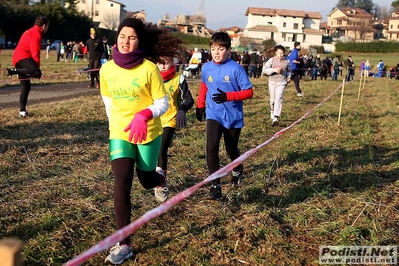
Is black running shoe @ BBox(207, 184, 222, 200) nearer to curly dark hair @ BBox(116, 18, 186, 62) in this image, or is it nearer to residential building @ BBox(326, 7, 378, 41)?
curly dark hair @ BBox(116, 18, 186, 62)

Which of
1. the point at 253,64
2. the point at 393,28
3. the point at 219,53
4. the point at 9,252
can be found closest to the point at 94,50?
the point at 219,53

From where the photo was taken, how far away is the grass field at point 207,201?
3.69m

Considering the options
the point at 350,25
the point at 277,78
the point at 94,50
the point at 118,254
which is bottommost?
the point at 118,254

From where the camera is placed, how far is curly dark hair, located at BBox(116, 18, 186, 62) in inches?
142

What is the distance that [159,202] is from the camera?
463 cm

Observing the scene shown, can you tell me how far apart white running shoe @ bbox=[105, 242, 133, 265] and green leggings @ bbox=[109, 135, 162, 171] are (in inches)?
25.1

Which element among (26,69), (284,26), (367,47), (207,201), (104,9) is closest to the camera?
(207,201)

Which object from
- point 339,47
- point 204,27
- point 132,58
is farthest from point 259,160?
point 204,27

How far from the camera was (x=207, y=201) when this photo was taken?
189 inches

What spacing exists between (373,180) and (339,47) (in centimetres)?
7834

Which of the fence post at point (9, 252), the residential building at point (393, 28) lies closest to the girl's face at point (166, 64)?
the fence post at point (9, 252)

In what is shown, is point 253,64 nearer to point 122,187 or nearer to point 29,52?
point 29,52

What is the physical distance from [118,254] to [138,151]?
2.61ft

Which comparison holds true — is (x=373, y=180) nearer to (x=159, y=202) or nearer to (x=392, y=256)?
(x=392, y=256)
